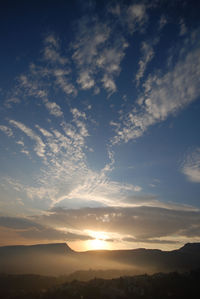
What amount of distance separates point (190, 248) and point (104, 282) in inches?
5057

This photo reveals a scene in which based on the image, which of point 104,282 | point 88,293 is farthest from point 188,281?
point 88,293

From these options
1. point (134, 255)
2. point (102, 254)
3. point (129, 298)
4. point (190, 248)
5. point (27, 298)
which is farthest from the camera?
point (102, 254)

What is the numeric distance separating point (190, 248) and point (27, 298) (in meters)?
142

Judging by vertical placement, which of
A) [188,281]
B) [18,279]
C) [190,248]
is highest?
[190,248]

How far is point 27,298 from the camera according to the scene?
1865 inches

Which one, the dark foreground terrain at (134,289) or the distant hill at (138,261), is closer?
the dark foreground terrain at (134,289)

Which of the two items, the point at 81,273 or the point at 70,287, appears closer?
the point at 70,287

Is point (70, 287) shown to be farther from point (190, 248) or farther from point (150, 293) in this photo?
point (190, 248)

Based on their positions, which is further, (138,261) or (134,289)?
(138,261)

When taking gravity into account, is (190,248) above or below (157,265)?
above

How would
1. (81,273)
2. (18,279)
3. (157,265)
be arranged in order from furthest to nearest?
(157,265) < (81,273) < (18,279)

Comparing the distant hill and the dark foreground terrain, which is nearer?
the dark foreground terrain

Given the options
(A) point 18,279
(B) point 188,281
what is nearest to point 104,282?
(B) point 188,281

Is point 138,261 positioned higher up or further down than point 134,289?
higher up
